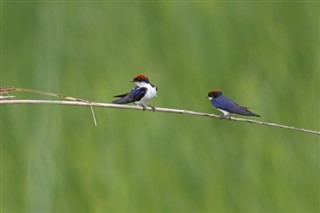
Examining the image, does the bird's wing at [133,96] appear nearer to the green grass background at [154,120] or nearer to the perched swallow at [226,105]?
the perched swallow at [226,105]

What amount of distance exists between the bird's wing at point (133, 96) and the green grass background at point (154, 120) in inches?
11.7

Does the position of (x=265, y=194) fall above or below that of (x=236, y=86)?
below

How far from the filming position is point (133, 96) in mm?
1200

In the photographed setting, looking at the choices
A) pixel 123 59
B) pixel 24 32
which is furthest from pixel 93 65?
pixel 24 32

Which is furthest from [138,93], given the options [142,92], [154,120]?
[154,120]

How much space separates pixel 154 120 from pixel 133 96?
449mm

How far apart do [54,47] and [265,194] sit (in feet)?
2.03

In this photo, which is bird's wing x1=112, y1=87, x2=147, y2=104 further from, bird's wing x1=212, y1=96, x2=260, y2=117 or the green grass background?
the green grass background

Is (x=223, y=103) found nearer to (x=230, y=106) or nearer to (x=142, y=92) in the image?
(x=230, y=106)

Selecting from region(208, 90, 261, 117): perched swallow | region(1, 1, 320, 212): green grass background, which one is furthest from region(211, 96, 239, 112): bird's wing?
region(1, 1, 320, 212): green grass background

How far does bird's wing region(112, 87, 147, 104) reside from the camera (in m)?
1.18

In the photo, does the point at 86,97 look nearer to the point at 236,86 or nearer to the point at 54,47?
the point at 54,47

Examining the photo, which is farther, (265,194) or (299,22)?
(299,22)

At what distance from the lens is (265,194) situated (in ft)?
5.51
